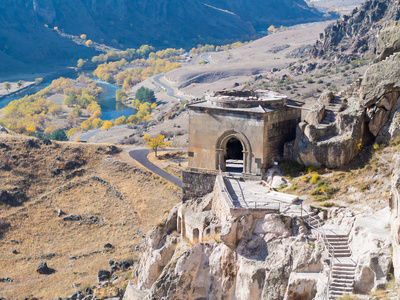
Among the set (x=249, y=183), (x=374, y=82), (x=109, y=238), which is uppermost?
(x=374, y=82)

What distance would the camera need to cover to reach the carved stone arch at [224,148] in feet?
86.8

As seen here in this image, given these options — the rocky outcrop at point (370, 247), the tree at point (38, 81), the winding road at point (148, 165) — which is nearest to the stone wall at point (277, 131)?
the rocky outcrop at point (370, 247)

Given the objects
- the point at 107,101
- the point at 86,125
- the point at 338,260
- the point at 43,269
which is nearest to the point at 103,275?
the point at 43,269

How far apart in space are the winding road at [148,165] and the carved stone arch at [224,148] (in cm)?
2975

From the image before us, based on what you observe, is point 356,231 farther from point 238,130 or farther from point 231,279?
point 238,130

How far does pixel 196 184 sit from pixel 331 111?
315 inches

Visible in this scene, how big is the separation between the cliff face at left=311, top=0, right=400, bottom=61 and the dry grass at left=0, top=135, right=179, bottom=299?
47641 mm

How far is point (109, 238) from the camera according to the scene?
49.4 m

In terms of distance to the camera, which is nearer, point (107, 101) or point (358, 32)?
point (358, 32)

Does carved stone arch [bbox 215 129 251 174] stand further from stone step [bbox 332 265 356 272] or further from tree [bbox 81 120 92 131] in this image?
tree [bbox 81 120 92 131]

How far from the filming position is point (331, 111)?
26.3 meters

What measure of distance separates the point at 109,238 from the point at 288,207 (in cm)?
3013

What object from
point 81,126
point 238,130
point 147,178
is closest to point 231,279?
point 238,130

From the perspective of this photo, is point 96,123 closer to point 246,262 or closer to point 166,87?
point 166,87
